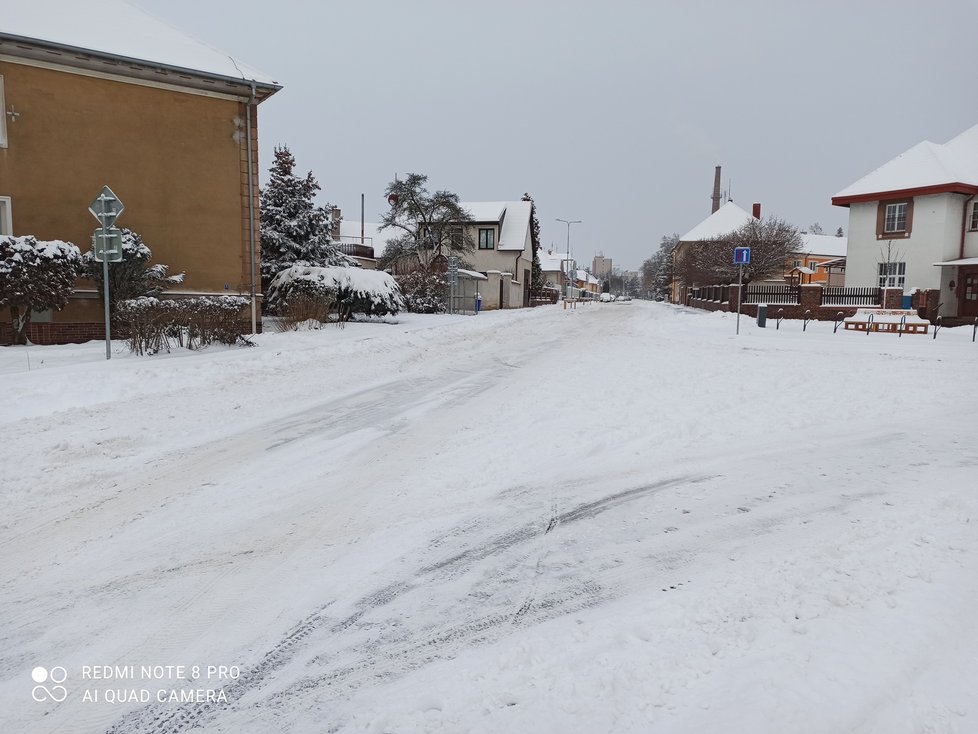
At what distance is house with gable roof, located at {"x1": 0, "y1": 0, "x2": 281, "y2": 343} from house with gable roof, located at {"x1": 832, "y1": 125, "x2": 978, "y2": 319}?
1155 inches

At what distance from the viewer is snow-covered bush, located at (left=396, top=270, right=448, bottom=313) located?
3341cm

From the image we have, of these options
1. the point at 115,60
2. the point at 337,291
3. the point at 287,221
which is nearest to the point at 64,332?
the point at 115,60

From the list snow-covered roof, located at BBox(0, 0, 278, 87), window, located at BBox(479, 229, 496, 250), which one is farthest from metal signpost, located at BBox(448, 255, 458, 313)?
window, located at BBox(479, 229, 496, 250)

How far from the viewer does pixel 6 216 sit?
1563 cm

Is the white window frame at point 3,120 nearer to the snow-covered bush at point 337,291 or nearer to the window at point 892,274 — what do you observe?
the snow-covered bush at point 337,291

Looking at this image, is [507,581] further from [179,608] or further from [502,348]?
[502,348]

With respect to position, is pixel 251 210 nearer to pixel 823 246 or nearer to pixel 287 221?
pixel 287 221

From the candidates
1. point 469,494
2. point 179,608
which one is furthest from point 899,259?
point 179,608

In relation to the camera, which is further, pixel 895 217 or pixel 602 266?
pixel 602 266

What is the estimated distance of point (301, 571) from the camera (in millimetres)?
3594

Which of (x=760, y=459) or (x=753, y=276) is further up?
(x=753, y=276)

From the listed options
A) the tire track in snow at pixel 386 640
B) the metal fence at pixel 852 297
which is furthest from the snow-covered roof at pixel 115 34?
the metal fence at pixel 852 297

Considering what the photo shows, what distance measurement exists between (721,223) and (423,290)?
138 ft

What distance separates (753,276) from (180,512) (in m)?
44.1
